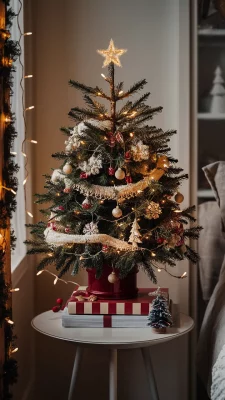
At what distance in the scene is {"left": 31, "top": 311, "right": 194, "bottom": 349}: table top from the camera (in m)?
1.91

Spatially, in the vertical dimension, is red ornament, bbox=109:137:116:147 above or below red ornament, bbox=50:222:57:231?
above

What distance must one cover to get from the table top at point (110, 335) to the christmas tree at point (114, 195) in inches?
6.9

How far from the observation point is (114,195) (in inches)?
77.4

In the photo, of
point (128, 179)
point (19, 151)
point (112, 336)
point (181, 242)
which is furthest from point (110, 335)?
point (19, 151)

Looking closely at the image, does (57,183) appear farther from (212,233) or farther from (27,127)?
(212,233)

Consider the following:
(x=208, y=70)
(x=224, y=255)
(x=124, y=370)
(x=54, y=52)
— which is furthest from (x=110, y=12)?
(x=124, y=370)

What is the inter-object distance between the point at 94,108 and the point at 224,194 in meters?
0.66

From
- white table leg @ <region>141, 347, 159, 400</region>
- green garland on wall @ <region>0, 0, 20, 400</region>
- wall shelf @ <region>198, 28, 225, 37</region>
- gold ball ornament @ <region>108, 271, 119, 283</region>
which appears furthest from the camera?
wall shelf @ <region>198, 28, 225, 37</region>


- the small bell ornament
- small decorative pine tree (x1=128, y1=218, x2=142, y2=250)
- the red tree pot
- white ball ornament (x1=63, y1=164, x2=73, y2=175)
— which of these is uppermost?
white ball ornament (x1=63, y1=164, x2=73, y2=175)

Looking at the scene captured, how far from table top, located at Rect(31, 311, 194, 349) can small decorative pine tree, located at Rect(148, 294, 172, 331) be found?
3 cm

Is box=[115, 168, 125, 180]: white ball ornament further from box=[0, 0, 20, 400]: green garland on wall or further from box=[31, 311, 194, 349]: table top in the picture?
box=[31, 311, 194, 349]: table top

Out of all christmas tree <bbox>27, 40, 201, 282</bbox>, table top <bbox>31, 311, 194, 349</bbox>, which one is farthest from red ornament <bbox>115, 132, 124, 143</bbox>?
table top <bbox>31, 311, 194, 349</bbox>

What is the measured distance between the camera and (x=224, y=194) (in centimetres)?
238

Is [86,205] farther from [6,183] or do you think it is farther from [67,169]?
[6,183]
